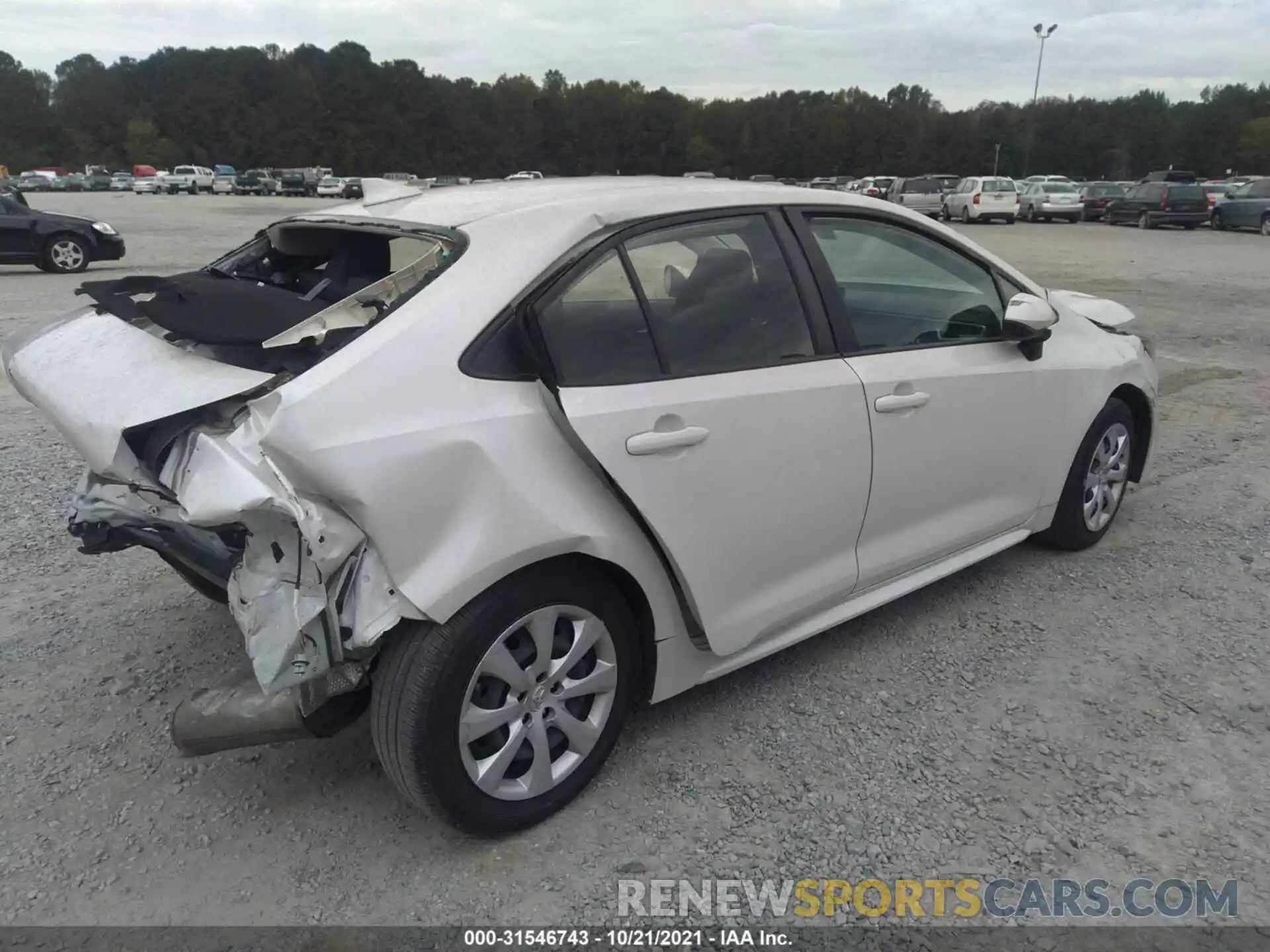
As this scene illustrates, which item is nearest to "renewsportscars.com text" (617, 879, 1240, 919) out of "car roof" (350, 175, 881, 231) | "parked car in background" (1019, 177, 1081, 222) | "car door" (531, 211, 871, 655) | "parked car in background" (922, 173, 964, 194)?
"car door" (531, 211, 871, 655)

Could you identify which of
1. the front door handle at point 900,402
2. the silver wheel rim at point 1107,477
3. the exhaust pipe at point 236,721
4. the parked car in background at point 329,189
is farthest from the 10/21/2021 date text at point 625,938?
the parked car in background at point 329,189

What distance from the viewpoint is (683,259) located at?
295cm

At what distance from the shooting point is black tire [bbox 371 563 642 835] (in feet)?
7.39

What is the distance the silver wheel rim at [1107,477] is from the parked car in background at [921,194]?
3187 centimetres

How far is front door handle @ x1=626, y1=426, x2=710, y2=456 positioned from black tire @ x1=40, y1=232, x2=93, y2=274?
633 inches

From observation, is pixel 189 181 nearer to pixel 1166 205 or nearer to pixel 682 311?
pixel 1166 205

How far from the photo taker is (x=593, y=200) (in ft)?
9.21

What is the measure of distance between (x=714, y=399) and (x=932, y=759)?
1303 millimetres

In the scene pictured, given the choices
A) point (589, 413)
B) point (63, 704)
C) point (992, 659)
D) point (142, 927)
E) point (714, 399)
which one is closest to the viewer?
point (142, 927)

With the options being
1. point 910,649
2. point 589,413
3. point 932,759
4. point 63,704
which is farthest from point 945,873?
point 63,704

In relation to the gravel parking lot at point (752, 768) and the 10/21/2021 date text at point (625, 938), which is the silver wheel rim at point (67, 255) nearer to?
the gravel parking lot at point (752, 768)

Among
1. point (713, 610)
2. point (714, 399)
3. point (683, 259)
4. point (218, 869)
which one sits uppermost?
point (683, 259)

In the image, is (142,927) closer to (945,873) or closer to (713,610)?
(713,610)

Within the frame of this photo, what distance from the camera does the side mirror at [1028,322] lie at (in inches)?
137
